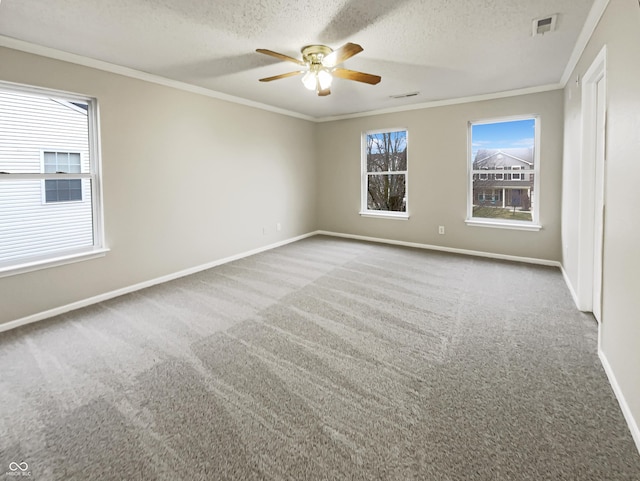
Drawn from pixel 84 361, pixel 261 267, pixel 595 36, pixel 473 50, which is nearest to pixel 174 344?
pixel 84 361

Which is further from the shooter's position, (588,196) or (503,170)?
(503,170)

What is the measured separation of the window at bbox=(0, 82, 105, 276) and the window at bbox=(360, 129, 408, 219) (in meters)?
4.42

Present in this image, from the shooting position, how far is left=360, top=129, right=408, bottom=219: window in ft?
19.6

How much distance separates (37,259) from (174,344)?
1.75 metres

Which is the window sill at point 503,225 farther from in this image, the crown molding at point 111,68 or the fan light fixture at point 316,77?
the crown molding at point 111,68

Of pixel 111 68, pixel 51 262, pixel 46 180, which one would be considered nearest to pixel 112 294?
pixel 51 262

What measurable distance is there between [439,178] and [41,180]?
519cm

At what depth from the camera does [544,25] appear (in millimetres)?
2668

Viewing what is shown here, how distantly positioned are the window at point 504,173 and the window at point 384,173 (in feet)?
3.80

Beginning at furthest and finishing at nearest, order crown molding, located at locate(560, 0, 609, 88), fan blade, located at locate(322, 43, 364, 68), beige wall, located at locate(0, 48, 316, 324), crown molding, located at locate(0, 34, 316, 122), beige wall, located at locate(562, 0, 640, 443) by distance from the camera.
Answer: beige wall, located at locate(0, 48, 316, 324)
crown molding, located at locate(0, 34, 316, 122)
fan blade, located at locate(322, 43, 364, 68)
crown molding, located at locate(560, 0, 609, 88)
beige wall, located at locate(562, 0, 640, 443)

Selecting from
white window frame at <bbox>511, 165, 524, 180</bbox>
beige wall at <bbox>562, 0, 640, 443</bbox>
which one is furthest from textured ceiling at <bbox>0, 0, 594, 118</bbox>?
white window frame at <bbox>511, 165, 524, 180</bbox>

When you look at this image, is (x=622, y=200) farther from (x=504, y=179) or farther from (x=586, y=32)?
(x=504, y=179)

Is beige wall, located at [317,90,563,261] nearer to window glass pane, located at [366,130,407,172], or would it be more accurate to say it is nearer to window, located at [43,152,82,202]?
window glass pane, located at [366,130,407,172]

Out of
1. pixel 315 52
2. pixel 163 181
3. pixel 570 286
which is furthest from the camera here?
pixel 163 181
